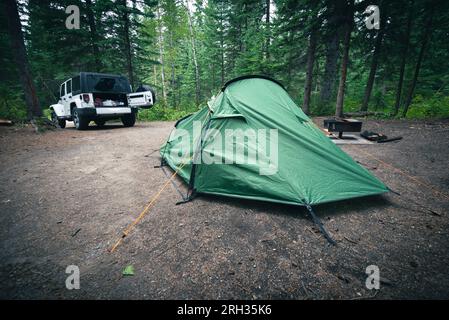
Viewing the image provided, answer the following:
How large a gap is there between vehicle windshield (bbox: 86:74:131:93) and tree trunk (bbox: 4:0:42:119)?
149 inches

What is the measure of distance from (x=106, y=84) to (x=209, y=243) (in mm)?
9282

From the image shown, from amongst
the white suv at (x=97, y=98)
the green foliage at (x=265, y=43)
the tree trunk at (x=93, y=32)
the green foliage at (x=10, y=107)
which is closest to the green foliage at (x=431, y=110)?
the green foliage at (x=265, y=43)

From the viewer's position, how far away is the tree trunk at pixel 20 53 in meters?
9.08

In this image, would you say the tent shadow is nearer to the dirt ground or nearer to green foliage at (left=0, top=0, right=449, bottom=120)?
the dirt ground

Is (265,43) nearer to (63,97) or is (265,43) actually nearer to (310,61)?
(310,61)

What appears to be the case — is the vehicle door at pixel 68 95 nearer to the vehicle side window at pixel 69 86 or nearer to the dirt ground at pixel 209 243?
the vehicle side window at pixel 69 86

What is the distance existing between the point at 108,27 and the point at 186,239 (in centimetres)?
1616

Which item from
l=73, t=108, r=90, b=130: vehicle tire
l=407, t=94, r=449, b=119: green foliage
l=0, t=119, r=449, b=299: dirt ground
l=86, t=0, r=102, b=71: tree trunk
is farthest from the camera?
l=86, t=0, r=102, b=71: tree trunk

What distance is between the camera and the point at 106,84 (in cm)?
911

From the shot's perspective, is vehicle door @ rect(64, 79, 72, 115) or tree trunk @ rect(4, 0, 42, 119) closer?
tree trunk @ rect(4, 0, 42, 119)

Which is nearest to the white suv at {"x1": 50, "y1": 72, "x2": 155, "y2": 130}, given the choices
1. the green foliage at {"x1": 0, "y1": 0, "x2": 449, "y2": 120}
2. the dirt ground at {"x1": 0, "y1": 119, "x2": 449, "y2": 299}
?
the green foliage at {"x1": 0, "y1": 0, "x2": 449, "y2": 120}

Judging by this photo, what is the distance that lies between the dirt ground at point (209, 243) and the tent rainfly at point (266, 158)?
0.98 feet

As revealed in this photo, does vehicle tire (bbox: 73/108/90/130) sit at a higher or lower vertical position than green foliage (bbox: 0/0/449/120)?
lower

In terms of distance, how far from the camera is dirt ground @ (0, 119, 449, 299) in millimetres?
1950
